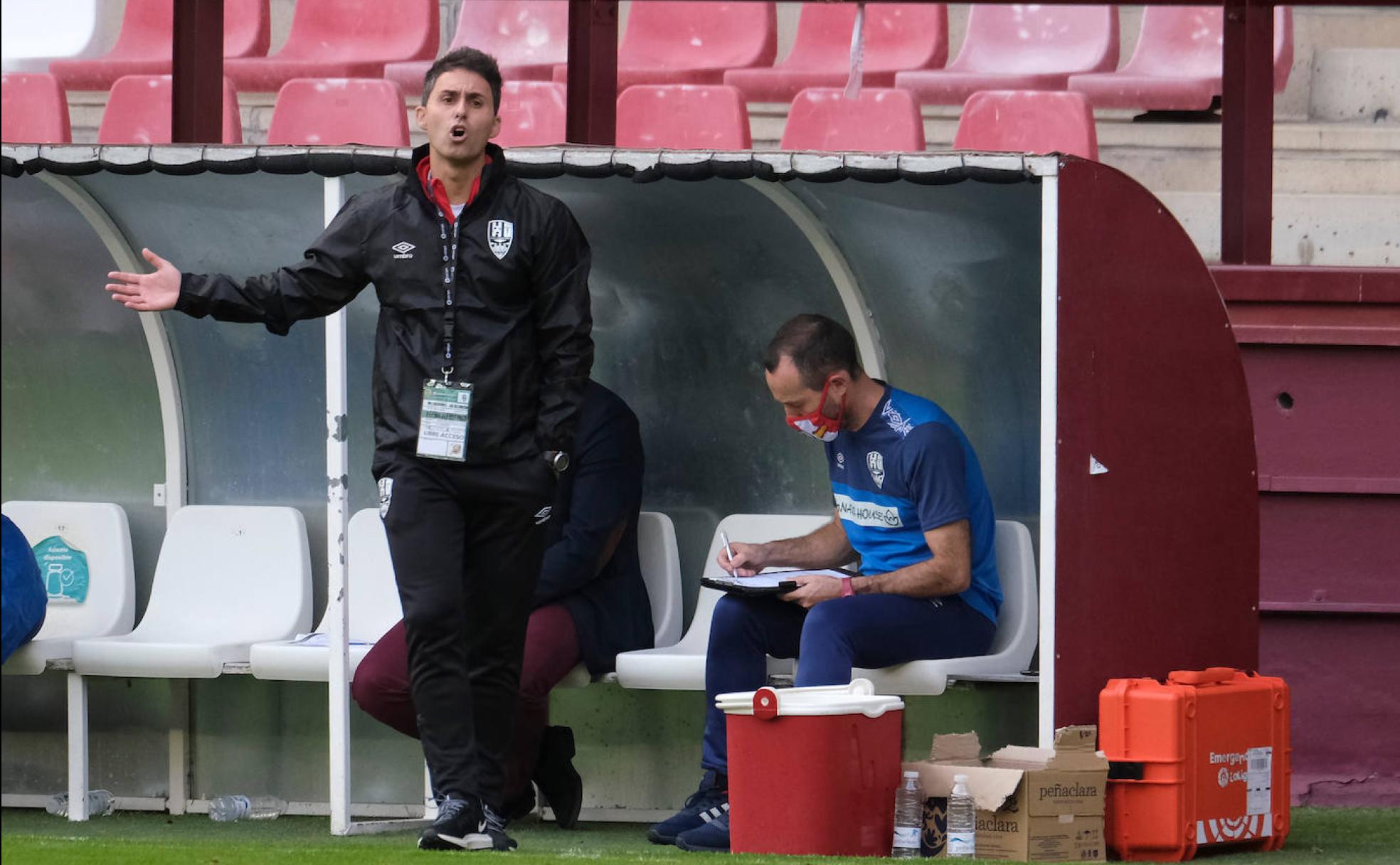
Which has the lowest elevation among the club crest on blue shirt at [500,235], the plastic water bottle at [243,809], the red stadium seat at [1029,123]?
the plastic water bottle at [243,809]

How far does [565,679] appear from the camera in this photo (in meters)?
5.12

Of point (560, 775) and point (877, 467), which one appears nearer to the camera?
point (877, 467)

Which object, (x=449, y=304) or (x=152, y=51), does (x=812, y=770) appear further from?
(x=152, y=51)

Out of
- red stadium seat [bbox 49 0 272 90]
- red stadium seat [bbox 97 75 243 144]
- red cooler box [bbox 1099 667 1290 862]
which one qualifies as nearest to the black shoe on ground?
red cooler box [bbox 1099 667 1290 862]

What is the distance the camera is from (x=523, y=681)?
4.96 metres

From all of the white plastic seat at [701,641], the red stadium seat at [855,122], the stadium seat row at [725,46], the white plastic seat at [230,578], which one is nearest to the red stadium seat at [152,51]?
the stadium seat row at [725,46]

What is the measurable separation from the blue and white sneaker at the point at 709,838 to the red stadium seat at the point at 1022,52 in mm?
4381

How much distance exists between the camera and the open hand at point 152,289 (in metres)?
4.08

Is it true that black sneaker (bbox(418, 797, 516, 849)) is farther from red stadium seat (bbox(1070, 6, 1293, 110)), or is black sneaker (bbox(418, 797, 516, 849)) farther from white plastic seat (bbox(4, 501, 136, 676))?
red stadium seat (bbox(1070, 6, 1293, 110))

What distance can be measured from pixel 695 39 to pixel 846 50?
0.69m

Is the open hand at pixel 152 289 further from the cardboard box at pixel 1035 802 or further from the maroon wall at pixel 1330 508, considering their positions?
the maroon wall at pixel 1330 508

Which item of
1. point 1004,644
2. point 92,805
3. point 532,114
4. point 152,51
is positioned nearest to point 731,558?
point 1004,644

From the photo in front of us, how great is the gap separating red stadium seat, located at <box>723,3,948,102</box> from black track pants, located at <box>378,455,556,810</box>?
14.8 ft

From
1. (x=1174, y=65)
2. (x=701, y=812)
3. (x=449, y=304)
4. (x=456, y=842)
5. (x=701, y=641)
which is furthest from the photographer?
(x=1174, y=65)
